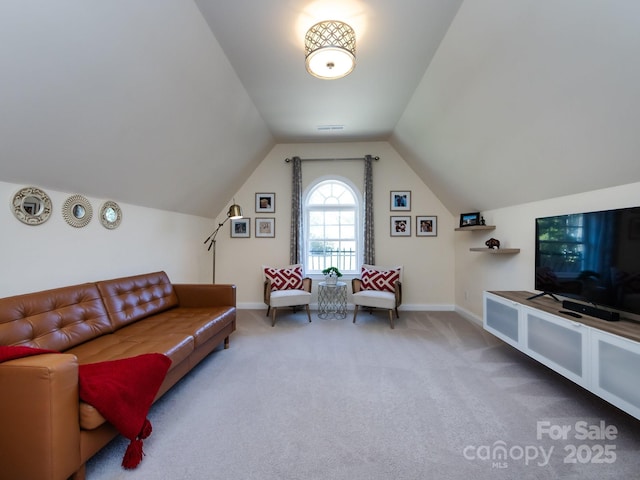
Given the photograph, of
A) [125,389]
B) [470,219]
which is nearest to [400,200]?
[470,219]

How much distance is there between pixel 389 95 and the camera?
3.26 meters

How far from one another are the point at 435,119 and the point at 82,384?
3.71m

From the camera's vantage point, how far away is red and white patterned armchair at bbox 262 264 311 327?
13.3 feet

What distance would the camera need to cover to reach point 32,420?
4.02ft

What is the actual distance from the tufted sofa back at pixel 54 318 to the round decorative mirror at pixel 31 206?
0.57 meters

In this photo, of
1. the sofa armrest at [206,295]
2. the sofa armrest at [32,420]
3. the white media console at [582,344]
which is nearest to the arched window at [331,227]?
the sofa armrest at [206,295]

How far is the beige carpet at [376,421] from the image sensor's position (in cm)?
149

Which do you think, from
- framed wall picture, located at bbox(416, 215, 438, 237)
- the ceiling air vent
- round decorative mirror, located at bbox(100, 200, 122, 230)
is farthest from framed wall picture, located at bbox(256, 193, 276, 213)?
framed wall picture, located at bbox(416, 215, 438, 237)

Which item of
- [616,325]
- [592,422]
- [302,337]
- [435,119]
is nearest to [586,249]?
[616,325]

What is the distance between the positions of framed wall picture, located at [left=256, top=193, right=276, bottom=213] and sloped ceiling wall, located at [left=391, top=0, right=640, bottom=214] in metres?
2.74

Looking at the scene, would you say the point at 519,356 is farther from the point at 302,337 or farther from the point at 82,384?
the point at 82,384

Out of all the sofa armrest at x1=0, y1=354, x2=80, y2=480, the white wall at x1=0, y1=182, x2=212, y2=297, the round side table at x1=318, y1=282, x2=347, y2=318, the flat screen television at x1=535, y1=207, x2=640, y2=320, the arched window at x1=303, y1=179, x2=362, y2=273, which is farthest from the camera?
the arched window at x1=303, y1=179, x2=362, y2=273

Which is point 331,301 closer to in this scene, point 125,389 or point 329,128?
point 329,128

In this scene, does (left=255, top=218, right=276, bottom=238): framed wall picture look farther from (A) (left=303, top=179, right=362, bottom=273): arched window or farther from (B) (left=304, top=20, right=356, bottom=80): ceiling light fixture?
(B) (left=304, top=20, right=356, bottom=80): ceiling light fixture
